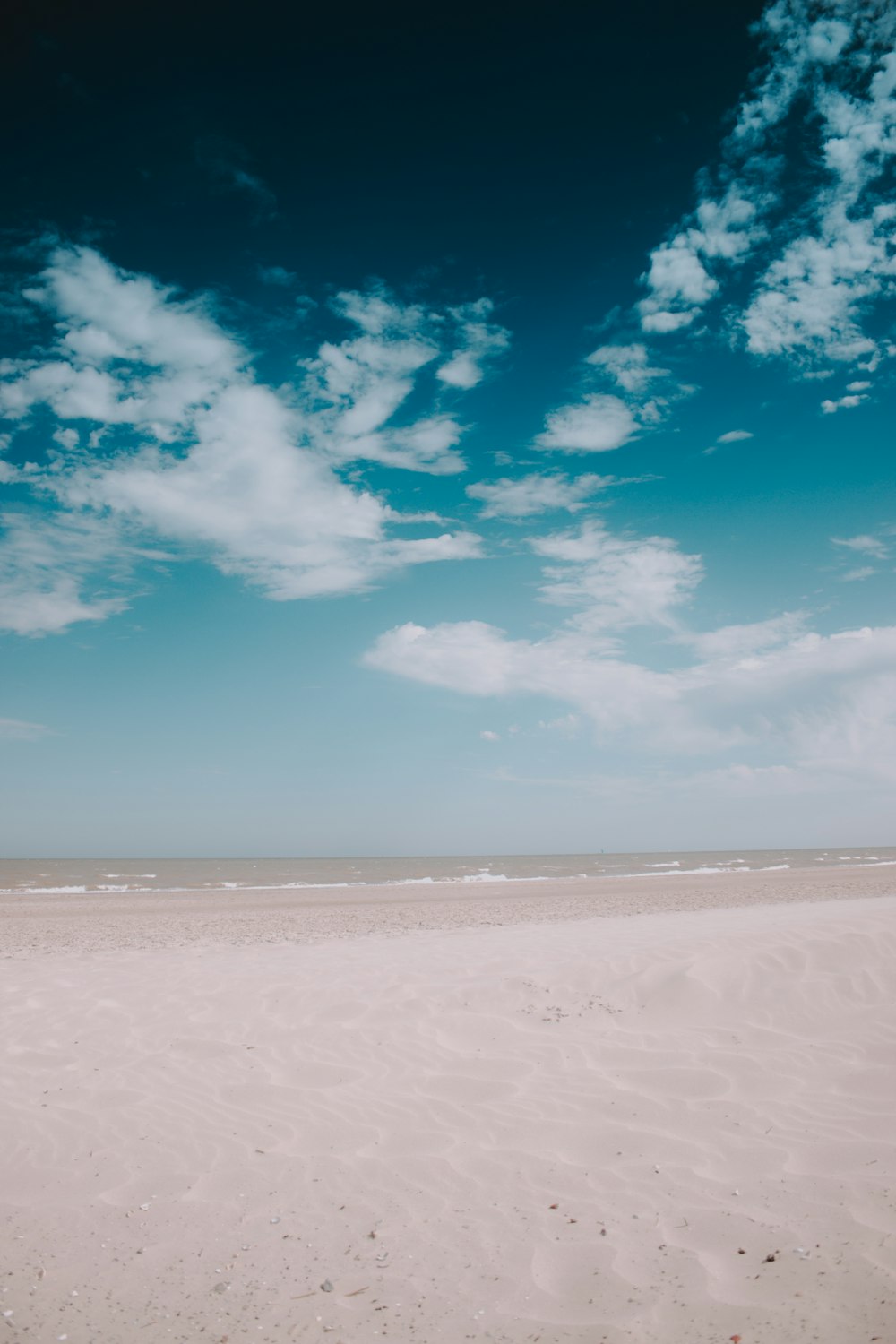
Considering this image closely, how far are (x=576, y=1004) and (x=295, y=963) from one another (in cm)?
483

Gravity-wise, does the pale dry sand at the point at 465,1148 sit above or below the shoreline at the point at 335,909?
above

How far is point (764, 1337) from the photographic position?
314cm

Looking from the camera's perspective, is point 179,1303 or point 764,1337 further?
point 179,1303

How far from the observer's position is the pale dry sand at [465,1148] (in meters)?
3.47

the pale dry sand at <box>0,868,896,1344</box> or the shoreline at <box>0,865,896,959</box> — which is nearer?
the pale dry sand at <box>0,868,896,1344</box>

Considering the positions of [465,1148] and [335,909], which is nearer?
[465,1148]

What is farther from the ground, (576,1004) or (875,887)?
(576,1004)

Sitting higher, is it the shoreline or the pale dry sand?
the pale dry sand

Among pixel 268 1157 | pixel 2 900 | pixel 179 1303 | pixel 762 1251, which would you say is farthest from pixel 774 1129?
pixel 2 900

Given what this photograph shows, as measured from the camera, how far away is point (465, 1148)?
5.07m

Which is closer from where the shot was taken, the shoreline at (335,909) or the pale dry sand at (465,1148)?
the pale dry sand at (465,1148)

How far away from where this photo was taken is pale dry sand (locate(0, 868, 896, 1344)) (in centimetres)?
347

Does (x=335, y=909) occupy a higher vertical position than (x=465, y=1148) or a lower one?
lower

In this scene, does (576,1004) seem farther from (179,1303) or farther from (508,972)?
(179,1303)
